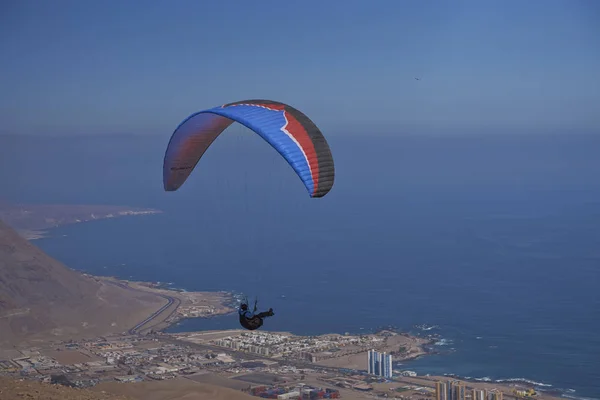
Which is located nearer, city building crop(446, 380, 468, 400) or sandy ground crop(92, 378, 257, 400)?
sandy ground crop(92, 378, 257, 400)

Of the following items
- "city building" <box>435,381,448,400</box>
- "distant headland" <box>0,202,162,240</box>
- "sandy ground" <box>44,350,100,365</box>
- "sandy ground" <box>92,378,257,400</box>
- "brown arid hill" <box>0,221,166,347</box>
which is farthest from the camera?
"distant headland" <box>0,202,162,240</box>

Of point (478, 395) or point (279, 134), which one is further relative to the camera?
point (478, 395)

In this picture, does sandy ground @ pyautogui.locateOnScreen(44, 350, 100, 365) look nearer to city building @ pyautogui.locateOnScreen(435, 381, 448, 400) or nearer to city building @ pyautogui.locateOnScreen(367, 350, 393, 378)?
city building @ pyautogui.locateOnScreen(367, 350, 393, 378)

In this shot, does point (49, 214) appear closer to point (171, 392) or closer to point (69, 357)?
point (69, 357)

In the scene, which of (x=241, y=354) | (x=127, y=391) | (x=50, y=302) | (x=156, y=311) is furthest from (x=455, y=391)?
(x=156, y=311)

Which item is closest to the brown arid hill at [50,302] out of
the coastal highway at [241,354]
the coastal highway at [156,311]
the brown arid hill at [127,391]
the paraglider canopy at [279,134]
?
the coastal highway at [156,311]

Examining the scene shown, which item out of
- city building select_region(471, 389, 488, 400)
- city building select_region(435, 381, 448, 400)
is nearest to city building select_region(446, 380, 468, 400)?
city building select_region(435, 381, 448, 400)
